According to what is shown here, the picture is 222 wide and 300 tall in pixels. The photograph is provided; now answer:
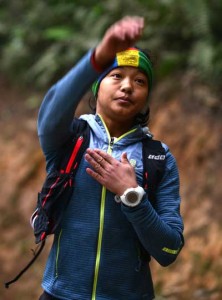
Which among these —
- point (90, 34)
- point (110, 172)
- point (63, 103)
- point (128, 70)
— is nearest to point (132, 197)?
point (110, 172)

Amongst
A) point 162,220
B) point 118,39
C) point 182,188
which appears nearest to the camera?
point 118,39

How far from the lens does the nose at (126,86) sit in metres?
2.78

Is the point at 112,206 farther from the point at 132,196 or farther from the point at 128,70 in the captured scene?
the point at 128,70

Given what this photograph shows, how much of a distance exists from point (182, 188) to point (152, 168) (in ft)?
14.2

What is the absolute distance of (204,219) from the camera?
6605 mm

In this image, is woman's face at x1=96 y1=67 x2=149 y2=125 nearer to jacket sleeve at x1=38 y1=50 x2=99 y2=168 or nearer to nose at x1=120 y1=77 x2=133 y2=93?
nose at x1=120 y1=77 x2=133 y2=93

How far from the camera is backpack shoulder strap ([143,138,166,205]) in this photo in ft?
9.17

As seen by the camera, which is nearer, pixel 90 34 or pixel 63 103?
pixel 63 103

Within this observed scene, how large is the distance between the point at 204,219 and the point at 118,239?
397cm

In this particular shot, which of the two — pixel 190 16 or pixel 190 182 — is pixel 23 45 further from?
pixel 190 182

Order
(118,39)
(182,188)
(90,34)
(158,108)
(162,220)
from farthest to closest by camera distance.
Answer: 1. (90,34)
2. (158,108)
3. (182,188)
4. (162,220)
5. (118,39)

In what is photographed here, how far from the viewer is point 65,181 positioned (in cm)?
276


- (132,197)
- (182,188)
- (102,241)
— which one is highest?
(182,188)

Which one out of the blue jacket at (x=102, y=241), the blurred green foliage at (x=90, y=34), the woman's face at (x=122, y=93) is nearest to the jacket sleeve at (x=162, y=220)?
the blue jacket at (x=102, y=241)
